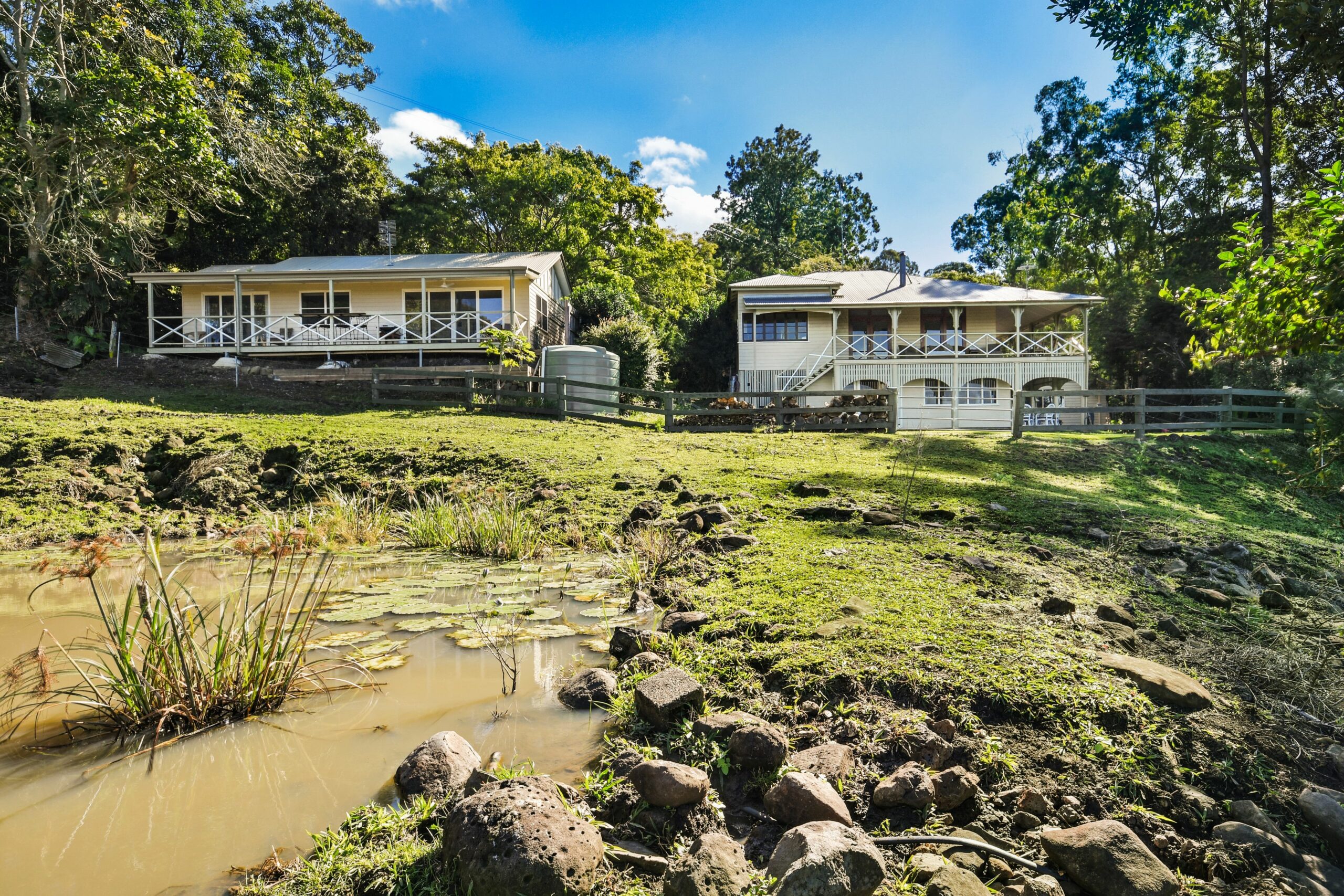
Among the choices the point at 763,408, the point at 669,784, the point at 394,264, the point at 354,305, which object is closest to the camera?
the point at 669,784

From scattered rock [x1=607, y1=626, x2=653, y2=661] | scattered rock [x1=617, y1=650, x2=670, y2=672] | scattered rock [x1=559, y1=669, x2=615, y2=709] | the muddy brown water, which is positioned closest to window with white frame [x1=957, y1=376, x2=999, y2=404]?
the muddy brown water

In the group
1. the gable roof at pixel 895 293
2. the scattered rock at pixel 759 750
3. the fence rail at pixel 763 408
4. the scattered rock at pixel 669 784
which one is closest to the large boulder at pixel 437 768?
the scattered rock at pixel 669 784

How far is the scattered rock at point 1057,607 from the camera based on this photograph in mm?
4047

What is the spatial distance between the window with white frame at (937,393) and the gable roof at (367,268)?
14.4 meters

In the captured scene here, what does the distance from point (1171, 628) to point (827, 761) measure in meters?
2.45

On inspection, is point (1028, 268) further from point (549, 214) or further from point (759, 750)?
point (759, 750)

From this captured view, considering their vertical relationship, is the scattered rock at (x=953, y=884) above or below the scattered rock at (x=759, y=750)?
below

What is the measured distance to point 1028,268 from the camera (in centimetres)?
4134

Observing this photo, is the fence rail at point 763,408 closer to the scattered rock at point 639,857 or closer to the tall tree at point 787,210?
the scattered rock at point 639,857

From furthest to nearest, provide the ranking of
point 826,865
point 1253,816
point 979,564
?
1. point 979,564
2. point 1253,816
3. point 826,865

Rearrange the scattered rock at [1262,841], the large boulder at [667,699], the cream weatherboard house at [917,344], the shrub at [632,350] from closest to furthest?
the scattered rock at [1262,841]
the large boulder at [667,699]
the shrub at [632,350]
the cream weatherboard house at [917,344]

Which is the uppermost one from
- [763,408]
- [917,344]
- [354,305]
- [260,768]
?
[354,305]

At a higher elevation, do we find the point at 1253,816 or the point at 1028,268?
the point at 1028,268

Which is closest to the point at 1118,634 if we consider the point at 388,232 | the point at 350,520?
the point at 350,520
